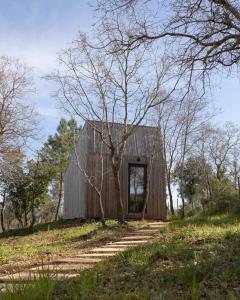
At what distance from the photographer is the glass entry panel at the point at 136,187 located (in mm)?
21844

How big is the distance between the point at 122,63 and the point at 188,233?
27.2ft

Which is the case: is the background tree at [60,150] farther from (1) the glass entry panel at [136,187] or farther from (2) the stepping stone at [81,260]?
(2) the stepping stone at [81,260]

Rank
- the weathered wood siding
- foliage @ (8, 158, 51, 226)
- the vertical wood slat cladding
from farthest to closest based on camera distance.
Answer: foliage @ (8, 158, 51, 226) → the weathered wood siding → the vertical wood slat cladding

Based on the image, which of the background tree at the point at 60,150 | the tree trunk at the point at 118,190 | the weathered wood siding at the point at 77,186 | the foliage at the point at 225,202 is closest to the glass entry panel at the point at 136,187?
the weathered wood siding at the point at 77,186

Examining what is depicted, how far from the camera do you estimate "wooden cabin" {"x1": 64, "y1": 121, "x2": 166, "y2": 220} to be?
2155cm

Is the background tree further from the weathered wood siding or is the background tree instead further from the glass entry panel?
the glass entry panel

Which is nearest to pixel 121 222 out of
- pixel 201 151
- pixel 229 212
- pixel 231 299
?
pixel 229 212

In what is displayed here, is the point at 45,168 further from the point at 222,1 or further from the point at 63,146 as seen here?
the point at 222,1

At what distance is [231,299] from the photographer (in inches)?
175

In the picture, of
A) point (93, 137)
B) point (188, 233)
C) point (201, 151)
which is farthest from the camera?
point (201, 151)

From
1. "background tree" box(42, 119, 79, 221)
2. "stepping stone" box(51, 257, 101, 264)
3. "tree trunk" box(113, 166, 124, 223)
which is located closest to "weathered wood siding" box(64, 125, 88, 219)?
"tree trunk" box(113, 166, 124, 223)

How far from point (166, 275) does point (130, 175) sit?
15.9 m

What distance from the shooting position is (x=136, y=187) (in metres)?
22.2

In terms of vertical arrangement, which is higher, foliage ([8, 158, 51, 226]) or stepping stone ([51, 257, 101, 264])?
foliage ([8, 158, 51, 226])
